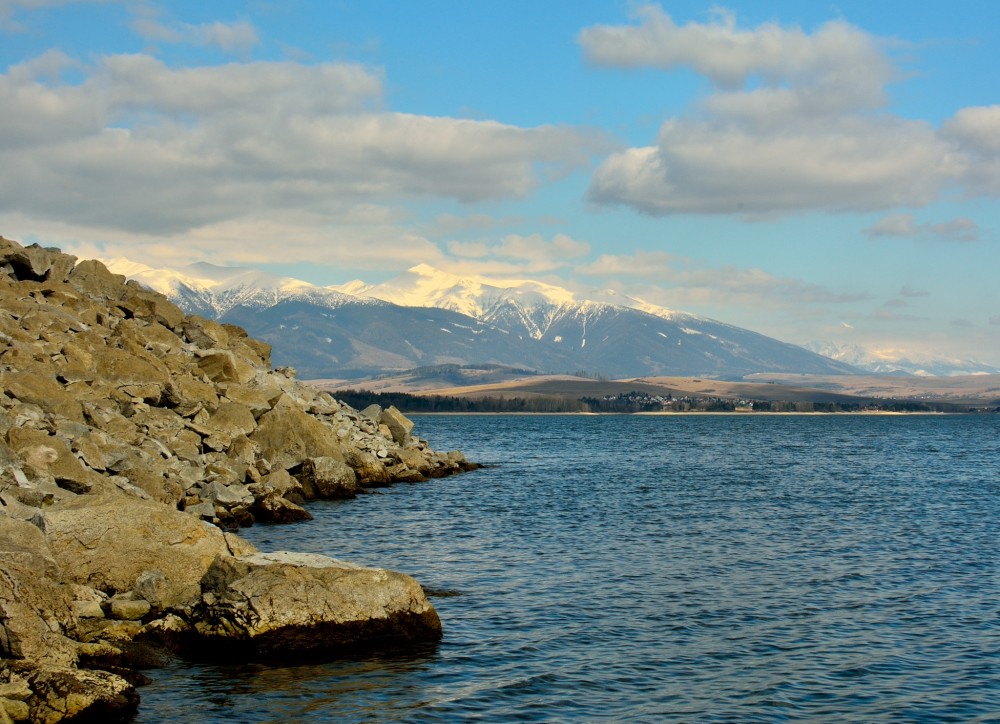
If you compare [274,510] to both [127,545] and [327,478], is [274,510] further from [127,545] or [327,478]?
[127,545]

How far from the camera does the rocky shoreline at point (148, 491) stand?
21516 millimetres

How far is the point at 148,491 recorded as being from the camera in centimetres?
3844

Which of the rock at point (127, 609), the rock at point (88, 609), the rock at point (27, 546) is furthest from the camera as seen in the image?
the rock at point (127, 609)

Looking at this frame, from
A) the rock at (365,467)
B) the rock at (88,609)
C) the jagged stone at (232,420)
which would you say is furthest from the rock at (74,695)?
the rock at (365,467)

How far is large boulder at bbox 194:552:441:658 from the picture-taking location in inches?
898

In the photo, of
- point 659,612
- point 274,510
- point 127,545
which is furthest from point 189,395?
point 659,612

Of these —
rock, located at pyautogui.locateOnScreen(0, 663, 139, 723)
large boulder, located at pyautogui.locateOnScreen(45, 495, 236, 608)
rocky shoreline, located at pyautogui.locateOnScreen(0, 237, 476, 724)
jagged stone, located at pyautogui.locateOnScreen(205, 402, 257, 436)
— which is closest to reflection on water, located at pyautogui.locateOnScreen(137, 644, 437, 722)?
rock, located at pyautogui.locateOnScreen(0, 663, 139, 723)

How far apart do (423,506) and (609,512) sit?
9.66 metres

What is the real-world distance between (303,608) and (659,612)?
33.1ft

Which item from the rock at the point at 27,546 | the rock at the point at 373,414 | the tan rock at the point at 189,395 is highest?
the tan rock at the point at 189,395

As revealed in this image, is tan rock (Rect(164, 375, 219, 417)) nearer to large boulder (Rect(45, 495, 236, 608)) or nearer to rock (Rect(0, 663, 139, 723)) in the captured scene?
large boulder (Rect(45, 495, 236, 608))

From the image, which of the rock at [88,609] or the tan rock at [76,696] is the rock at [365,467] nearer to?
the rock at [88,609]

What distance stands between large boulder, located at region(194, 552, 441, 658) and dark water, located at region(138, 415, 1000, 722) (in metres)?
0.93

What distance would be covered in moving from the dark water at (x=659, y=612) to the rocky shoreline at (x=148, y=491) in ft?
4.45
